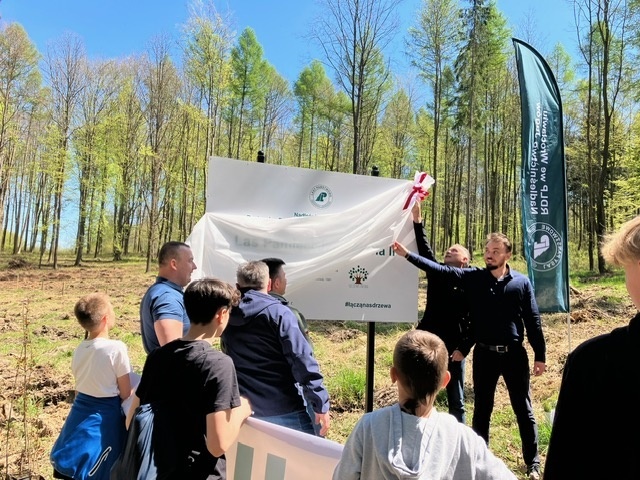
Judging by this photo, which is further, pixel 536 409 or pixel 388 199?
pixel 536 409

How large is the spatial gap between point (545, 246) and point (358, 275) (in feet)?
8.64

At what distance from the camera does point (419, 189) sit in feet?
14.9

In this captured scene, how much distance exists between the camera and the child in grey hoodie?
58.4 inches

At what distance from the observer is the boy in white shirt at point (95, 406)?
2611 mm

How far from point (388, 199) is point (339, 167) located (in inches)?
1114

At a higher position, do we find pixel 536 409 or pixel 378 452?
pixel 378 452

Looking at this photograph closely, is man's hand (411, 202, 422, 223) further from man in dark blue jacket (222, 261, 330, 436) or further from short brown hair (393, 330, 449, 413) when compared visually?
short brown hair (393, 330, 449, 413)

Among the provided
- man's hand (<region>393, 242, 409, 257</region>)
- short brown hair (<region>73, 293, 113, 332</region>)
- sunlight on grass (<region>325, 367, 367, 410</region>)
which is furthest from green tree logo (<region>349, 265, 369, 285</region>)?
short brown hair (<region>73, 293, 113, 332</region>)

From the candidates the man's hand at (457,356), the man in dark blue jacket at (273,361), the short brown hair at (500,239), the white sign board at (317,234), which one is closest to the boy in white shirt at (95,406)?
the man in dark blue jacket at (273,361)

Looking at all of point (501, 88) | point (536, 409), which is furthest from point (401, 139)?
point (536, 409)

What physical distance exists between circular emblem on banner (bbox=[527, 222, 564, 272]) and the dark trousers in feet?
6.21

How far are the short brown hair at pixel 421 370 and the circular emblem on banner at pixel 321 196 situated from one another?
2.98 metres

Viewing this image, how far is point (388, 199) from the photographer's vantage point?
4.64 metres

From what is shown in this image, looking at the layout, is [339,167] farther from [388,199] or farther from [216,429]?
[216,429]
